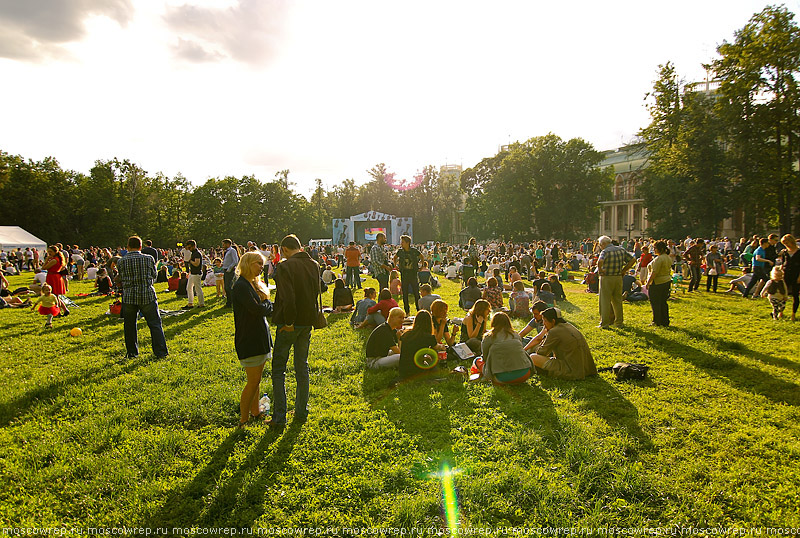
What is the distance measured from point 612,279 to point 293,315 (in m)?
7.19

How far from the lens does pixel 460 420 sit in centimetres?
464

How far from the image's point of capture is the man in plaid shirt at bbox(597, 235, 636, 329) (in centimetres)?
878

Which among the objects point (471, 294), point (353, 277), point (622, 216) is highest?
point (622, 216)

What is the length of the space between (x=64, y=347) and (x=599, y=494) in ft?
29.9

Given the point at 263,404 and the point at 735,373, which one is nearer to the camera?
the point at 263,404

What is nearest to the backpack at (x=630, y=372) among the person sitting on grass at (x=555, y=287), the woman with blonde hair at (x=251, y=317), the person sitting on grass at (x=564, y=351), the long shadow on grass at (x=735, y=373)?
the person sitting on grass at (x=564, y=351)

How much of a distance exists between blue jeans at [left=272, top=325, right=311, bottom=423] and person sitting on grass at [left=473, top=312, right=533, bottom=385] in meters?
2.49

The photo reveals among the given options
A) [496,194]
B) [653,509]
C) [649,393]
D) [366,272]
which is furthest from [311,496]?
[496,194]

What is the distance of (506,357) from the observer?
18.5ft

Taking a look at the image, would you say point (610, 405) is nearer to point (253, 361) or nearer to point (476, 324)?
point (476, 324)

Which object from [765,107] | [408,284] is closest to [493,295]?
[408,284]

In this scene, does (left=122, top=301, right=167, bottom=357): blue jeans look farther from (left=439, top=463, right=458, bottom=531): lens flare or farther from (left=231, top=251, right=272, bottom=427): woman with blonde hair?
(left=439, top=463, right=458, bottom=531): lens flare

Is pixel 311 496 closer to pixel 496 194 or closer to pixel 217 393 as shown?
pixel 217 393

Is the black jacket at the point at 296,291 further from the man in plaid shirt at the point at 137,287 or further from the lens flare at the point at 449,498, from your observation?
the man in plaid shirt at the point at 137,287
